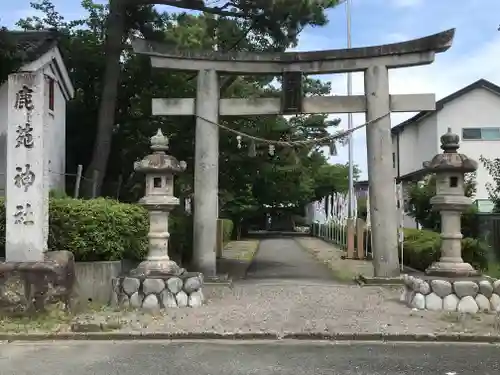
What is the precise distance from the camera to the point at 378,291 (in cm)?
1180

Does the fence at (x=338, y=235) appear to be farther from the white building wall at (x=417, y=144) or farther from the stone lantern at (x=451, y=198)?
the stone lantern at (x=451, y=198)

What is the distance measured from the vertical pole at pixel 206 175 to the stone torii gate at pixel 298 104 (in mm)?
23

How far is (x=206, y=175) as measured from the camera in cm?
1297

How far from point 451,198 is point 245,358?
5.55 metres

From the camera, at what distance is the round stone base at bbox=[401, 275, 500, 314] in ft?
31.4

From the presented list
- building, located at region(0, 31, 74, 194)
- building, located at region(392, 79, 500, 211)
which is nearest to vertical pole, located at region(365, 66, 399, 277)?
building, located at region(0, 31, 74, 194)

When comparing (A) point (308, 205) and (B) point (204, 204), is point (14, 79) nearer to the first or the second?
(B) point (204, 204)

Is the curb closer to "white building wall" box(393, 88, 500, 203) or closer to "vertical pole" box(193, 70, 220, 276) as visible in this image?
"vertical pole" box(193, 70, 220, 276)

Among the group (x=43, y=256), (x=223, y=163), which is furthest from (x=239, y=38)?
(x=43, y=256)

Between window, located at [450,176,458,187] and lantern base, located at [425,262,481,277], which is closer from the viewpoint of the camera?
lantern base, located at [425,262,481,277]

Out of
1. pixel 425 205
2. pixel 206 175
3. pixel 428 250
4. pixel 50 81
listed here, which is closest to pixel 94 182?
pixel 50 81

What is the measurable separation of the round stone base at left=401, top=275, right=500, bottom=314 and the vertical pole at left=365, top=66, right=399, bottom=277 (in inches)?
108

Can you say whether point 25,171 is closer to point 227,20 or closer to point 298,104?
point 298,104

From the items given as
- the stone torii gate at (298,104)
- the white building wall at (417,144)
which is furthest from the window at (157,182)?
the white building wall at (417,144)
